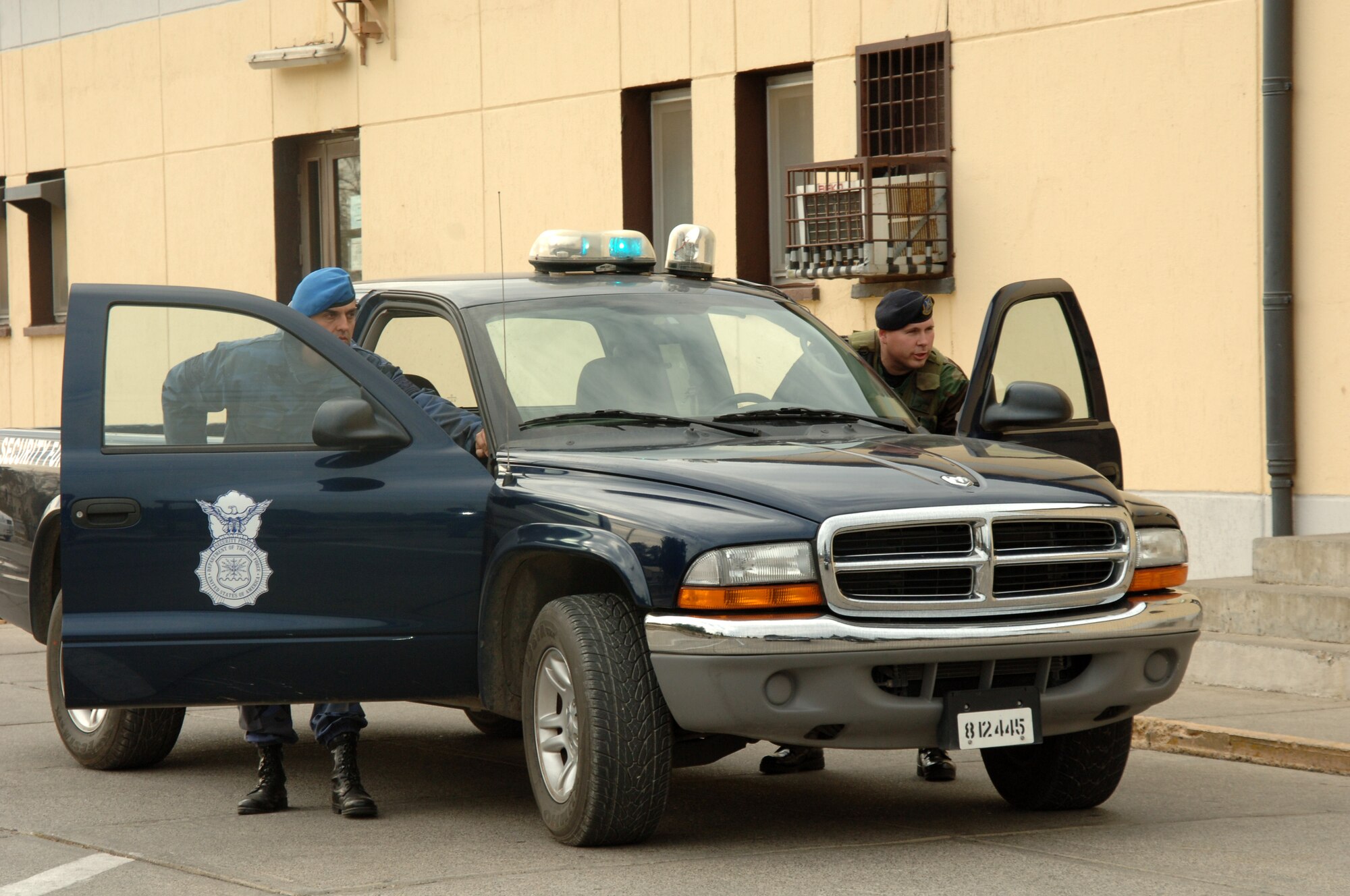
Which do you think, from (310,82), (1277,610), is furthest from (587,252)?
(310,82)

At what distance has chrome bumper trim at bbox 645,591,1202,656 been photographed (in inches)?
210

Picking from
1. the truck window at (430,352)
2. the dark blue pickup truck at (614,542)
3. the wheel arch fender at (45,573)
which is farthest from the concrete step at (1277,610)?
the wheel arch fender at (45,573)

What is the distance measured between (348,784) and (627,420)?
1544mm

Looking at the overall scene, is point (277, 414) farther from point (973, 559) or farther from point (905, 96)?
point (905, 96)

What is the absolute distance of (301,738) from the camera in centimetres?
842

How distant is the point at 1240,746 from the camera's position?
303 inches

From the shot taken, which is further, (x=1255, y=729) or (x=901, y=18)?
(x=901, y=18)

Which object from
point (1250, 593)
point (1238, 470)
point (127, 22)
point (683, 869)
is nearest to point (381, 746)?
point (683, 869)

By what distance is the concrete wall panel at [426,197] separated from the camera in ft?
53.1

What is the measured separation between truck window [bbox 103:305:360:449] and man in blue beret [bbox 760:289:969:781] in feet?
7.40

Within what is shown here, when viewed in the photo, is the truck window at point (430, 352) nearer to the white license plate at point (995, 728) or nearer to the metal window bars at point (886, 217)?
the white license plate at point (995, 728)

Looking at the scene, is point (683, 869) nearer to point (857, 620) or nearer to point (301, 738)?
point (857, 620)

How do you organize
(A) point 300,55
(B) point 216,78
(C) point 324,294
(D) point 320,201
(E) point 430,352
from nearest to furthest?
(C) point 324,294
(E) point 430,352
(A) point 300,55
(D) point 320,201
(B) point 216,78

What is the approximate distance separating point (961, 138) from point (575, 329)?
6.47m
